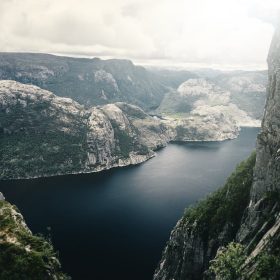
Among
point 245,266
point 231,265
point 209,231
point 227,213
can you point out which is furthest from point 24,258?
point 245,266

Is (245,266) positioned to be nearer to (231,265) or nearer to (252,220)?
(231,265)

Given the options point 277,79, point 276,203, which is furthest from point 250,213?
point 277,79

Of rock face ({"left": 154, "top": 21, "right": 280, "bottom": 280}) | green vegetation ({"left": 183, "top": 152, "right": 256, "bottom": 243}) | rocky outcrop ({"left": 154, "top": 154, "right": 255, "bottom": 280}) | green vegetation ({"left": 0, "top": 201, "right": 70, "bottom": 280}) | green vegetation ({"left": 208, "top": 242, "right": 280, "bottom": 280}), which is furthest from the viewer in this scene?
rocky outcrop ({"left": 154, "top": 154, "right": 255, "bottom": 280})

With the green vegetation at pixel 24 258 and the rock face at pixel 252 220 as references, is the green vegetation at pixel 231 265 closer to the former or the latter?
the rock face at pixel 252 220

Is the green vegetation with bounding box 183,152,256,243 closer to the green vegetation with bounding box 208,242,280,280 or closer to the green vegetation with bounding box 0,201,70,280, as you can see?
the green vegetation with bounding box 208,242,280,280

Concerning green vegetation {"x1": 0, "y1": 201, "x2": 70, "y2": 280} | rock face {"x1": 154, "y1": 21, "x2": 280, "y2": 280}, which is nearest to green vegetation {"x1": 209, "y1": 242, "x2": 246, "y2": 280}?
rock face {"x1": 154, "y1": 21, "x2": 280, "y2": 280}
